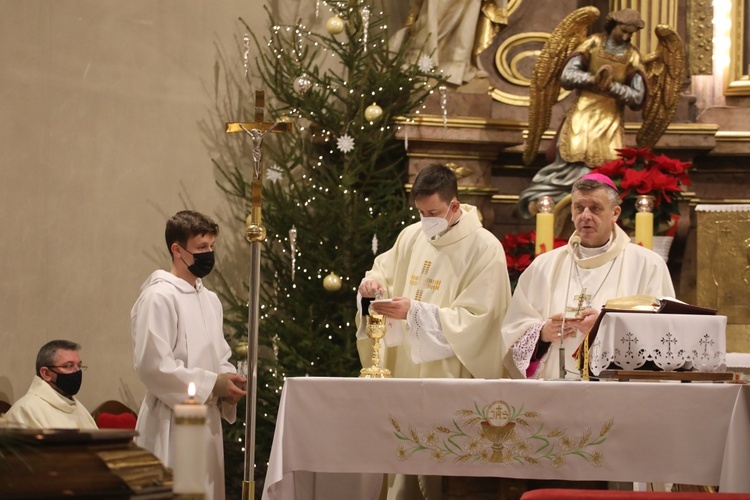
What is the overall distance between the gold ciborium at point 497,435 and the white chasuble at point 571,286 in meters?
0.78

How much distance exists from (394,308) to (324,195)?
9.56 feet

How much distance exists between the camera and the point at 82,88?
848cm

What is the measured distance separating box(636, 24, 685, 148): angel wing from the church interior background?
0.80 ft

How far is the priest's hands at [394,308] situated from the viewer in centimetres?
516

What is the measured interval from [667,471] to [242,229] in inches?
191

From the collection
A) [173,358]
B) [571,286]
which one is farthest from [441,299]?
[173,358]

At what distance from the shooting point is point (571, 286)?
5.53m

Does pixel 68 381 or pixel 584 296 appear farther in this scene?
pixel 68 381

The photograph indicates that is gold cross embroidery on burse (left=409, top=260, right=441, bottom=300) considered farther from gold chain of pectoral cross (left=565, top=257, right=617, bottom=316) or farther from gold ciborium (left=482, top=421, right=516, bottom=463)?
gold ciborium (left=482, top=421, right=516, bottom=463)

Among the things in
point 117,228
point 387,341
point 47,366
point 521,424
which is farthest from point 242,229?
point 521,424

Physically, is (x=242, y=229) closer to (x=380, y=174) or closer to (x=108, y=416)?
(x=380, y=174)

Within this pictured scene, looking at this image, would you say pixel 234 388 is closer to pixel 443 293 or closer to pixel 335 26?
pixel 443 293

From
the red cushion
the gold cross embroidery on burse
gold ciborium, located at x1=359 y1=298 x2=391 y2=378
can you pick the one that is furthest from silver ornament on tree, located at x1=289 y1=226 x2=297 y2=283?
gold ciborium, located at x1=359 y1=298 x2=391 y2=378

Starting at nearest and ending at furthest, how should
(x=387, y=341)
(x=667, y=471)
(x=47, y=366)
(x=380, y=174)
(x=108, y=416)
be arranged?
(x=667, y=471)
(x=387, y=341)
(x=47, y=366)
(x=108, y=416)
(x=380, y=174)
